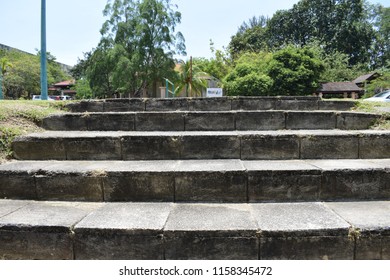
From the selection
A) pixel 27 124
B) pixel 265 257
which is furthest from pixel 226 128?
pixel 27 124

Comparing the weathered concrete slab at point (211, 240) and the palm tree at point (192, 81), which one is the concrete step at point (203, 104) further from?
the palm tree at point (192, 81)

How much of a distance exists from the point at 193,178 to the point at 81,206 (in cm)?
99

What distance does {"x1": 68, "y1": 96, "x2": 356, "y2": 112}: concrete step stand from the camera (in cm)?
482

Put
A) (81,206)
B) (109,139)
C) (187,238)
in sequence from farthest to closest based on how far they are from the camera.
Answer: (109,139), (81,206), (187,238)

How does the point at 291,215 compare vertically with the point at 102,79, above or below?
below

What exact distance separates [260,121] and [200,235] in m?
2.22

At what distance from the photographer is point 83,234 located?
6.19 ft

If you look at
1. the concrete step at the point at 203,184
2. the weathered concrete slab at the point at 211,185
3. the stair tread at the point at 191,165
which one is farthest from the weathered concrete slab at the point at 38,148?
the weathered concrete slab at the point at 211,185

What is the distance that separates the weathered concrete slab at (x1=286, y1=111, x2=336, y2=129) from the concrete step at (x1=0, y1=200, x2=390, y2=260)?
66.6 inches

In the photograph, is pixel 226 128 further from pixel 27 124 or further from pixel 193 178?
pixel 27 124

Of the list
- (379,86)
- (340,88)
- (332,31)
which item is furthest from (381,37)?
(379,86)

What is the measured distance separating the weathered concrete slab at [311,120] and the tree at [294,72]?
18.8 m

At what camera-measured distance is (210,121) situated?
142 inches

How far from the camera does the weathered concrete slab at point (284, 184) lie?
2334 mm
